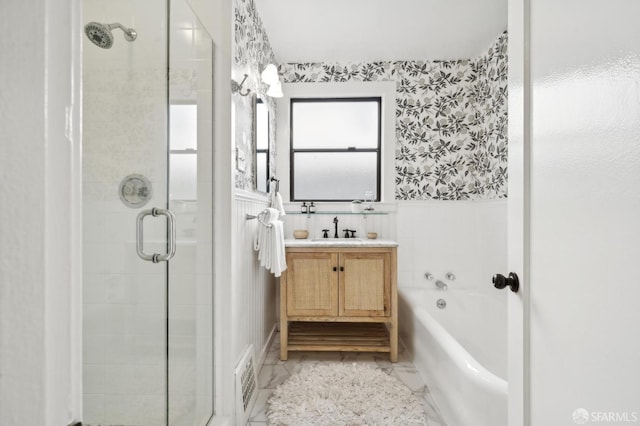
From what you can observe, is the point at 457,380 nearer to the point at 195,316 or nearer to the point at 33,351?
the point at 195,316

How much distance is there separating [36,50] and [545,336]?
44.4 inches

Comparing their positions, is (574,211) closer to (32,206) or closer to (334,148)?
(32,206)

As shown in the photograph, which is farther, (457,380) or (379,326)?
(379,326)

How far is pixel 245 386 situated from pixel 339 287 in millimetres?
915

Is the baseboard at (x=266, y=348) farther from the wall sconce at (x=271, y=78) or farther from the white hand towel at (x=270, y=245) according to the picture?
the wall sconce at (x=271, y=78)

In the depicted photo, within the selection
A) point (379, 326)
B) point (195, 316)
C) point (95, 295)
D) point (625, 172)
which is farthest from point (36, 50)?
Result: point (379, 326)

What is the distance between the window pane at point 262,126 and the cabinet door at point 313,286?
0.84 metres

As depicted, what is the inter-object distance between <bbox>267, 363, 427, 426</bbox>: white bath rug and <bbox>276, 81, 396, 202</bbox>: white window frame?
5.01 feet

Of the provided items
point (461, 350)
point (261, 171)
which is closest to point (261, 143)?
point (261, 171)

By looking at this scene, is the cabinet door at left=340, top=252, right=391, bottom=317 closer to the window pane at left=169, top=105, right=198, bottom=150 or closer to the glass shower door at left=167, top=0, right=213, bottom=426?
the glass shower door at left=167, top=0, right=213, bottom=426

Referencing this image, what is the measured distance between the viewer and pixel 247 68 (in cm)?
193

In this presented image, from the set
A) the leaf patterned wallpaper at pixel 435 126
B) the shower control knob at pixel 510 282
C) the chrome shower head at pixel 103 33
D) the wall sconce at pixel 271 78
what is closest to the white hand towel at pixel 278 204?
the wall sconce at pixel 271 78

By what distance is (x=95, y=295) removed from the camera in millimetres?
1000

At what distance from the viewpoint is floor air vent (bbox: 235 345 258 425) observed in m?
1.59
